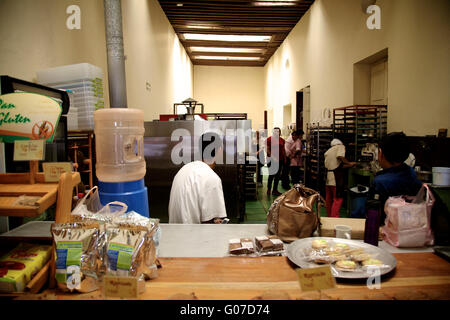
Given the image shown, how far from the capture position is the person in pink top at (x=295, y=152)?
7523mm

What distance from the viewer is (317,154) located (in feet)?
21.4

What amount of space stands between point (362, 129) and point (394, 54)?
1.34 meters

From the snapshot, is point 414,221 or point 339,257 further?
point 414,221

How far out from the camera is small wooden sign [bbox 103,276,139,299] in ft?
3.36

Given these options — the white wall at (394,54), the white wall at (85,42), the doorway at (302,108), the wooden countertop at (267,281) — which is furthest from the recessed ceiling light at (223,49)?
the wooden countertop at (267,281)

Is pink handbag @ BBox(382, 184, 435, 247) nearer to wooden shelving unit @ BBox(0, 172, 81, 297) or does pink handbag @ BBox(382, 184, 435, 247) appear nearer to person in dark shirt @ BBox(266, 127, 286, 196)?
wooden shelving unit @ BBox(0, 172, 81, 297)

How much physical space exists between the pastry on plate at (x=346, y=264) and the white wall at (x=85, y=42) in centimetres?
286

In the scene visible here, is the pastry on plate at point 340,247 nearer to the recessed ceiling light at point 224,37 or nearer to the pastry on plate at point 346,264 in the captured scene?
the pastry on plate at point 346,264

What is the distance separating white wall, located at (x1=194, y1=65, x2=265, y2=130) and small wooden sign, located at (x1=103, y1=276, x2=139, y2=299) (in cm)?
1562

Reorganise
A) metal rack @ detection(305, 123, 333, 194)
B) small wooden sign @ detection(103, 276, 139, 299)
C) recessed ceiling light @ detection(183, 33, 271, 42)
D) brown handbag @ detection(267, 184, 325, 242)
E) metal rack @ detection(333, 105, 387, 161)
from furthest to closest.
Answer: recessed ceiling light @ detection(183, 33, 271, 42), metal rack @ detection(305, 123, 333, 194), metal rack @ detection(333, 105, 387, 161), brown handbag @ detection(267, 184, 325, 242), small wooden sign @ detection(103, 276, 139, 299)

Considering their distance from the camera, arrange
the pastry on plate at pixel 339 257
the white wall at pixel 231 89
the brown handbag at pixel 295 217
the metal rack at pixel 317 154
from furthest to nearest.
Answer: the white wall at pixel 231 89
the metal rack at pixel 317 154
the brown handbag at pixel 295 217
the pastry on plate at pixel 339 257
